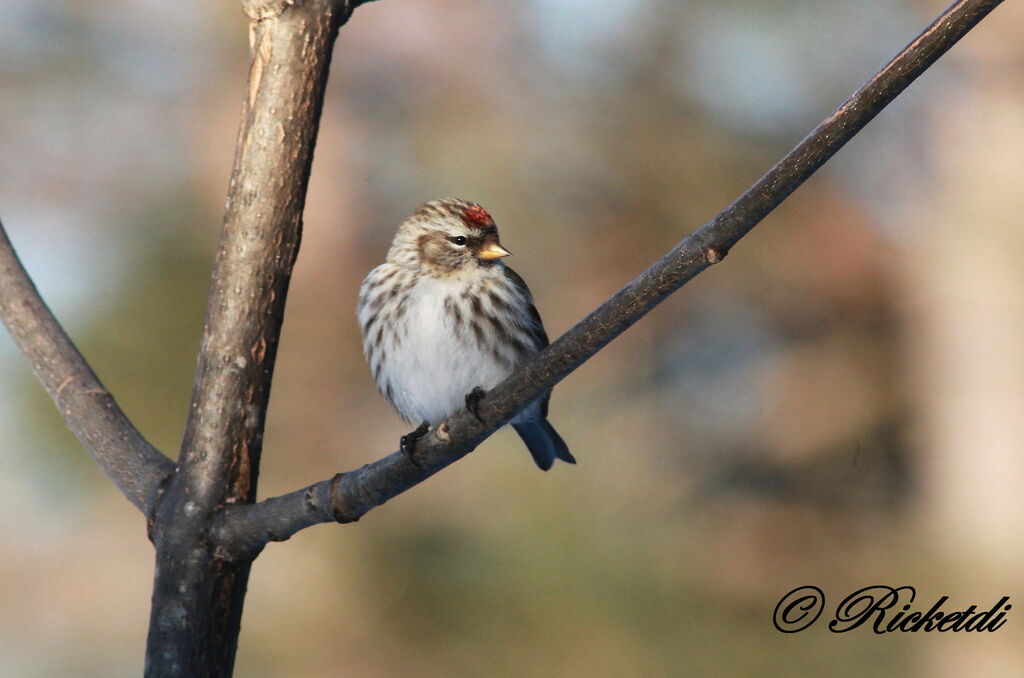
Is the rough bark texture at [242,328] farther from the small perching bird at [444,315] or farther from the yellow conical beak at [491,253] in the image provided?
the yellow conical beak at [491,253]

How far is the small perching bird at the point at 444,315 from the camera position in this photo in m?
2.97

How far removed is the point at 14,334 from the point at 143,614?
4.76 meters

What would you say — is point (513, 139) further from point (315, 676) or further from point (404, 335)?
point (404, 335)

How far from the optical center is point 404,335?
118 inches

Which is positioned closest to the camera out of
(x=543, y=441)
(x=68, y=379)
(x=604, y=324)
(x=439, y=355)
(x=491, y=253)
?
(x=604, y=324)

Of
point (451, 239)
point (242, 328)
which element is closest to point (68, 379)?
point (242, 328)

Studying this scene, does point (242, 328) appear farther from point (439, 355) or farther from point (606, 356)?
point (606, 356)

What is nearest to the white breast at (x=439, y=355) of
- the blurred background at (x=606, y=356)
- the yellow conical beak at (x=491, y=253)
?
the yellow conical beak at (x=491, y=253)

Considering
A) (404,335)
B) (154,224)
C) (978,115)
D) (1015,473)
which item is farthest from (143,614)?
(978,115)

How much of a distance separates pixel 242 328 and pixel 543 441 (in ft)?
5.08

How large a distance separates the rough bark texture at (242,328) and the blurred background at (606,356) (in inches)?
168

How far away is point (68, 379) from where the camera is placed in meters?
2.13

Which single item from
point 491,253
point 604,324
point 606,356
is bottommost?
point 604,324

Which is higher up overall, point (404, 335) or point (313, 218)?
point (313, 218)
